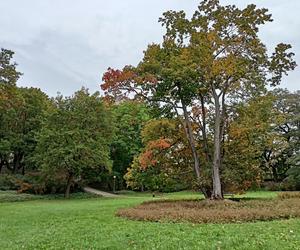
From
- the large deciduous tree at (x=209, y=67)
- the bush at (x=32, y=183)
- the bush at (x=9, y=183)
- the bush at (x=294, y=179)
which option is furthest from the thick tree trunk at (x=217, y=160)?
the bush at (x=9, y=183)

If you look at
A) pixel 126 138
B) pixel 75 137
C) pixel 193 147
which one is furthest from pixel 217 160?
pixel 126 138

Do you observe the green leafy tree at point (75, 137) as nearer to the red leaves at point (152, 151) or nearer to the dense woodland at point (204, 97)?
the dense woodland at point (204, 97)

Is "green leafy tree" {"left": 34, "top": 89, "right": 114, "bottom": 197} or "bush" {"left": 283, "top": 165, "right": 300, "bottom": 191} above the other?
"green leafy tree" {"left": 34, "top": 89, "right": 114, "bottom": 197}

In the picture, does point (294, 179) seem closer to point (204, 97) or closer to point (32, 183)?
point (204, 97)

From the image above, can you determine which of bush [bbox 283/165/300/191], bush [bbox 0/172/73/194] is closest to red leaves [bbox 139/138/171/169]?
bush [bbox 0/172/73/194]

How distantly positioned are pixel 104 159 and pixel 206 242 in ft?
102

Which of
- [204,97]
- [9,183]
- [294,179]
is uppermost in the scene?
[204,97]

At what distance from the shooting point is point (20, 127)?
149 feet

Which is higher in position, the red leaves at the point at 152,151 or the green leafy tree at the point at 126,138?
the green leafy tree at the point at 126,138

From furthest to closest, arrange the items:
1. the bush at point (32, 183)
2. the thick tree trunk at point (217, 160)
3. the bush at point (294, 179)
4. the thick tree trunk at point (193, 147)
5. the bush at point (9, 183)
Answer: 1. the bush at point (294, 179)
2. the bush at point (9, 183)
3. the bush at point (32, 183)
4. the thick tree trunk at point (193, 147)
5. the thick tree trunk at point (217, 160)

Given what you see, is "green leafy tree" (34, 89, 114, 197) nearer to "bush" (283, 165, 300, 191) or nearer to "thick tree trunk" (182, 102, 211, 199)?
"thick tree trunk" (182, 102, 211, 199)

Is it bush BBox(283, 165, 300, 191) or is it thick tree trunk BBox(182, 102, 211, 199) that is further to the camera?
bush BBox(283, 165, 300, 191)

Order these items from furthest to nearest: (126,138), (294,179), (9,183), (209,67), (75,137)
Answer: (126,138), (294,179), (9,183), (75,137), (209,67)

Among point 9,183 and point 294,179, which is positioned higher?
point 294,179
